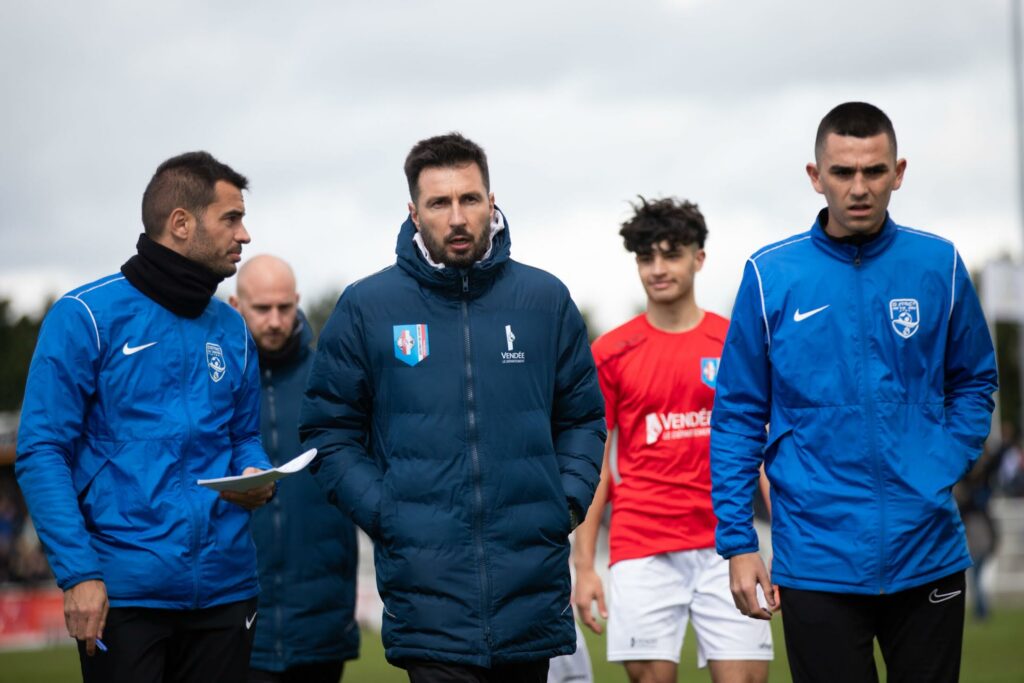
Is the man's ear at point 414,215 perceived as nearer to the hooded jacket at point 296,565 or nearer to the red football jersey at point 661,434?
the hooded jacket at point 296,565

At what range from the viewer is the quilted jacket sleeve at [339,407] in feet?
17.2

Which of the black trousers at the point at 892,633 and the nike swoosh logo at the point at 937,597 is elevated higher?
the nike swoosh logo at the point at 937,597

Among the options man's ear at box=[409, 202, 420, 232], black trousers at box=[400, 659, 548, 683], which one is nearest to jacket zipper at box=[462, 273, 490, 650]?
black trousers at box=[400, 659, 548, 683]

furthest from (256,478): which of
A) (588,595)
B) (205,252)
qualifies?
(588,595)

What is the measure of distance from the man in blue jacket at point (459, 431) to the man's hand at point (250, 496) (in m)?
0.32

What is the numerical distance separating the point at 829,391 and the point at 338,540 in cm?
311

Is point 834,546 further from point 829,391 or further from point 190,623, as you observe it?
point 190,623

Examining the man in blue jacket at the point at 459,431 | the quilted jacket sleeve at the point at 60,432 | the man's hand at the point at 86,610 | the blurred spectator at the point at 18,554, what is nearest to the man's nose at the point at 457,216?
the man in blue jacket at the point at 459,431

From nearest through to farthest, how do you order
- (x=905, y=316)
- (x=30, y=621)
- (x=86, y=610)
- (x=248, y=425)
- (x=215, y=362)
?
(x=86, y=610), (x=905, y=316), (x=215, y=362), (x=248, y=425), (x=30, y=621)

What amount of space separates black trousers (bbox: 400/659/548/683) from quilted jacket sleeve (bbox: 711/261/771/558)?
0.80m

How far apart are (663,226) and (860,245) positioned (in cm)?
257

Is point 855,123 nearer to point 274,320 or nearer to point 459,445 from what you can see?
point 459,445

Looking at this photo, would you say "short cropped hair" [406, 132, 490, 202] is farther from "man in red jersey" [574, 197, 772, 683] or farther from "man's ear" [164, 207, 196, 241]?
"man in red jersey" [574, 197, 772, 683]

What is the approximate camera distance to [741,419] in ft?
17.6
